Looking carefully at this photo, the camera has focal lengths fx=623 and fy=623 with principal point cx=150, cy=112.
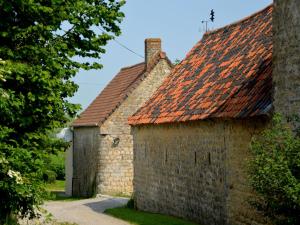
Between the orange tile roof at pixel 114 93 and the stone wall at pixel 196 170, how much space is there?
8.33 m

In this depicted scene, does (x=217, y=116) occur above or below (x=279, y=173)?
above

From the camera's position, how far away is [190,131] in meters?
18.5

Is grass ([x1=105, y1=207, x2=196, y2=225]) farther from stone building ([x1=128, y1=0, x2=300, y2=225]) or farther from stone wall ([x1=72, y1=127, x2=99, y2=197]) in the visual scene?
stone wall ([x1=72, y1=127, x2=99, y2=197])

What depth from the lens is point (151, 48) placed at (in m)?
32.8

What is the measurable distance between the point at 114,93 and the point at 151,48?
352 centimetres

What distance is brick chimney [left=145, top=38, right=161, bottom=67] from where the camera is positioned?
32.5 metres

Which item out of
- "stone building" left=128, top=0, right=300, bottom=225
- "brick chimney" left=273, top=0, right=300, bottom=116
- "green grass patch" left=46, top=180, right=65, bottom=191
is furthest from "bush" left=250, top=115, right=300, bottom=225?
"green grass patch" left=46, top=180, right=65, bottom=191

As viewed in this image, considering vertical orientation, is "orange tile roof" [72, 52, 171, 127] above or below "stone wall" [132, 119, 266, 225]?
above

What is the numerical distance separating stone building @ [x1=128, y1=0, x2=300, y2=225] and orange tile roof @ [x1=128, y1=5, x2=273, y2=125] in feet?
0.12

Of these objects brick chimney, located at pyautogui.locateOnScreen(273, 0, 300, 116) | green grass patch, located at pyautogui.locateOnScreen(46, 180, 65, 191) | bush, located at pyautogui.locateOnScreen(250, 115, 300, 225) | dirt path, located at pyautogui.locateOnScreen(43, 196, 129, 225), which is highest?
brick chimney, located at pyautogui.locateOnScreen(273, 0, 300, 116)

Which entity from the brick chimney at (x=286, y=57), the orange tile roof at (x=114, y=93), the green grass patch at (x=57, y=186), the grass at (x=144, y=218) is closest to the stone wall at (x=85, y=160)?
the orange tile roof at (x=114, y=93)

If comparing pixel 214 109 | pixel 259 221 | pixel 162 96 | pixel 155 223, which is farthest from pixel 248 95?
pixel 162 96

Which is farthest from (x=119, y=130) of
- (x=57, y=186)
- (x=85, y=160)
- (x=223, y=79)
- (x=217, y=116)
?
(x=217, y=116)

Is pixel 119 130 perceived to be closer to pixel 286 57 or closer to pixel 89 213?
pixel 89 213
